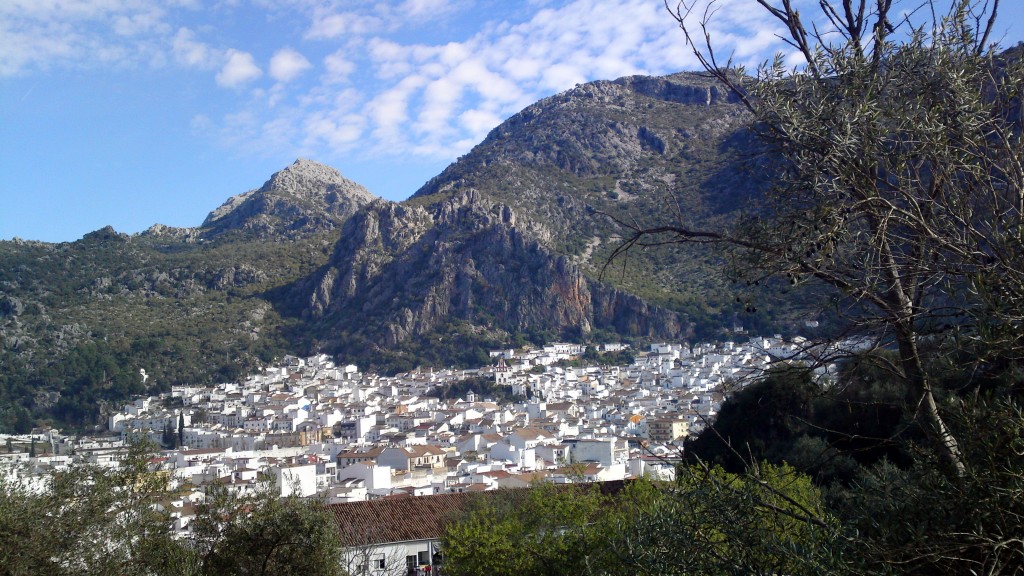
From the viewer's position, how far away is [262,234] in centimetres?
12512

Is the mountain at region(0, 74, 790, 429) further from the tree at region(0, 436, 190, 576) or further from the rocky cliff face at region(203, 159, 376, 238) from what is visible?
the tree at region(0, 436, 190, 576)

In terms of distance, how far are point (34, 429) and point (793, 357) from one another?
68096 mm

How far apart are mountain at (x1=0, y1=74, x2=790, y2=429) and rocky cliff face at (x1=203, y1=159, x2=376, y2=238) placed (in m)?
11.3

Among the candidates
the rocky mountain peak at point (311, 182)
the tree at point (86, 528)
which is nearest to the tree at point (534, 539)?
the tree at point (86, 528)

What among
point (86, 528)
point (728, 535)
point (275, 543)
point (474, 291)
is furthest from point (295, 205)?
point (728, 535)

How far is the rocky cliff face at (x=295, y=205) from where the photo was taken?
12825 cm

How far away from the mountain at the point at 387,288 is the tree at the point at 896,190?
73060 millimetres

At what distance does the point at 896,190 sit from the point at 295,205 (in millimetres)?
138881

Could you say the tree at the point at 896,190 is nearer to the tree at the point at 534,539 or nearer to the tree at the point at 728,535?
the tree at the point at 728,535

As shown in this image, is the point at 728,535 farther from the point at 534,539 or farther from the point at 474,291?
the point at 474,291

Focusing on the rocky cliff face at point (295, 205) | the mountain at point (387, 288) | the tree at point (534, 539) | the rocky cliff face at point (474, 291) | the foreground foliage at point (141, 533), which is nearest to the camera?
the foreground foliage at point (141, 533)

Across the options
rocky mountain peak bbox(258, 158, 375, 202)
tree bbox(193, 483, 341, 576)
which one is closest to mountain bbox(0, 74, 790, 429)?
rocky mountain peak bbox(258, 158, 375, 202)

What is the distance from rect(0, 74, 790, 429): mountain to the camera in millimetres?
80438

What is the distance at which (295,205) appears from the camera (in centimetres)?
13650
